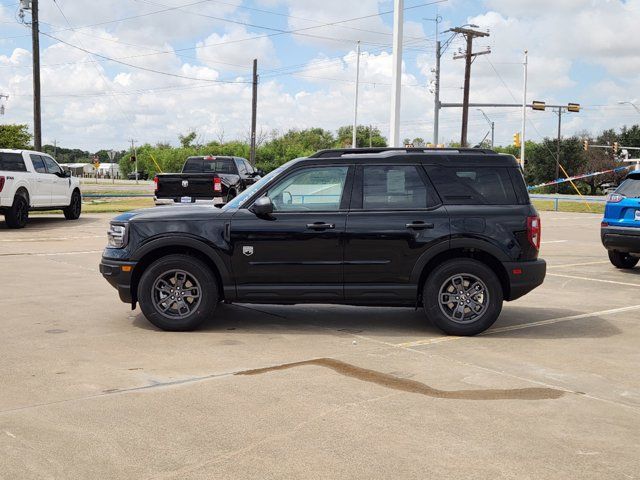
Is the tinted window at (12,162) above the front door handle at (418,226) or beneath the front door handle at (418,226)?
above

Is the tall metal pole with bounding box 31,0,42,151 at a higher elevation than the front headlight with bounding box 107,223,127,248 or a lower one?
higher

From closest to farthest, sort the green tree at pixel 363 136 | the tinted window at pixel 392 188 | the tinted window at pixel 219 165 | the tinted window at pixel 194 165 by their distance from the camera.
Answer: the tinted window at pixel 392 188, the tinted window at pixel 219 165, the tinted window at pixel 194 165, the green tree at pixel 363 136

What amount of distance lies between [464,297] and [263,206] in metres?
2.25

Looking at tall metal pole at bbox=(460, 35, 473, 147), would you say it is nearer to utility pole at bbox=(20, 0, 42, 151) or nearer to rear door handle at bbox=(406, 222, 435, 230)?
utility pole at bbox=(20, 0, 42, 151)

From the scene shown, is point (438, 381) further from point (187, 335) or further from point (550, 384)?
point (187, 335)

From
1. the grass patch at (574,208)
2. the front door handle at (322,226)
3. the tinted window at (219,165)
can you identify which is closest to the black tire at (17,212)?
the tinted window at (219,165)

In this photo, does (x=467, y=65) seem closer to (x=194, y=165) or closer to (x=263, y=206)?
(x=194, y=165)

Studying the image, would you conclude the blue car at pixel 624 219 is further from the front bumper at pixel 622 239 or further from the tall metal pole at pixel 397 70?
the tall metal pole at pixel 397 70

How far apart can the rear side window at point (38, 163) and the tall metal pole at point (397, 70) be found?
9981 millimetres

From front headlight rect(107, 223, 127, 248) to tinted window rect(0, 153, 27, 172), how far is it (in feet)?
44.0

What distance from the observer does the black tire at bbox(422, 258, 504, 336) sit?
25.5ft

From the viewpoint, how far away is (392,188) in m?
7.94

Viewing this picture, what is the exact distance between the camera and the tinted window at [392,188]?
7.89 meters

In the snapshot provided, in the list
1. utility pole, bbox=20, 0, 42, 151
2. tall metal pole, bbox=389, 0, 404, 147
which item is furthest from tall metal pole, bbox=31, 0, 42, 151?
tall metal pole, bbox=389, 0, 404, 147
